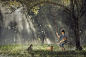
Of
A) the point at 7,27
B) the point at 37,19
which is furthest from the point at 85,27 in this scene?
the point at 7,27

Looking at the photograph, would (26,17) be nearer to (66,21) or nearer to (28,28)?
(28,28)

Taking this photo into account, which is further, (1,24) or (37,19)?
(1,24)

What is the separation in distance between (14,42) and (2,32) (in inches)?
92.4

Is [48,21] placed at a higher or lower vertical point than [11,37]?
higher

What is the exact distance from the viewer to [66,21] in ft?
52.9

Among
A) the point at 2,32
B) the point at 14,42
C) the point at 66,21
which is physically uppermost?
the point at 66,21

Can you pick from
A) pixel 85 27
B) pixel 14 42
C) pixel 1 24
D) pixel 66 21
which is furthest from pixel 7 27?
pixel 85 27

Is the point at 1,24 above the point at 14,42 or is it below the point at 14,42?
above

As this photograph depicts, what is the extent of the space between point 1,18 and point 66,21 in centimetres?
920

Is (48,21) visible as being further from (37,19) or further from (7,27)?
(7,27)

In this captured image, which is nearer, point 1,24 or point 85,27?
point 85,27

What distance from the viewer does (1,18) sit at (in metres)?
18.0

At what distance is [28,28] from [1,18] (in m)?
4.33

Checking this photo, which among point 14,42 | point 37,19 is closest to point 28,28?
point 37,19
